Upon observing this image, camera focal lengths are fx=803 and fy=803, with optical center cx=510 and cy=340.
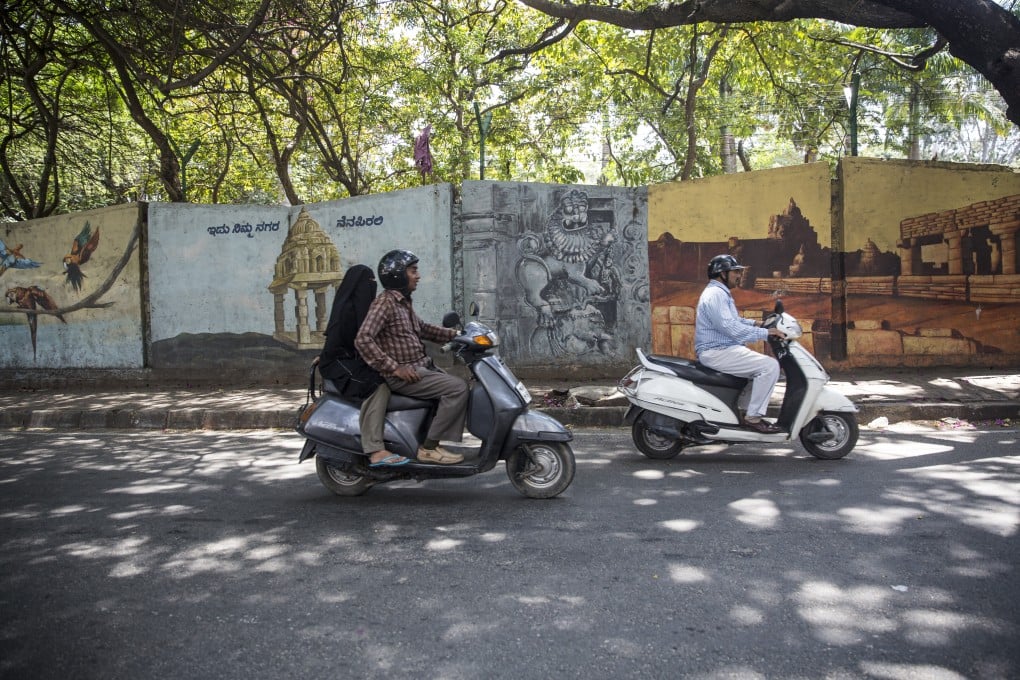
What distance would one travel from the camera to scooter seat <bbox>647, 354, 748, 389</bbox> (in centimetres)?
614

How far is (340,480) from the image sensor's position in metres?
5.24

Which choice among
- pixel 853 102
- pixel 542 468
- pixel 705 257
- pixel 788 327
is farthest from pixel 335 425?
pixel 853 102

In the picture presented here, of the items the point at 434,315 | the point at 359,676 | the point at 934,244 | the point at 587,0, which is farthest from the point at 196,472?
the point at 587,0

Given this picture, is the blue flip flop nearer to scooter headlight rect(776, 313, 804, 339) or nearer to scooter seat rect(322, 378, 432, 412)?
scooter seat rect(322, 378, 432, 412)

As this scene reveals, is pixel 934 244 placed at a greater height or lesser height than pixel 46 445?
greater

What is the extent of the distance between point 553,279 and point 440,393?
590 cm

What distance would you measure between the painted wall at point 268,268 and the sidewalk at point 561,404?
1025 mm

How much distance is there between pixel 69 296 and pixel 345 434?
32.3ft

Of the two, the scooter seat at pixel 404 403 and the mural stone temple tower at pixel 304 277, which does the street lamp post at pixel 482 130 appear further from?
the scooter seat at pixel 404 403

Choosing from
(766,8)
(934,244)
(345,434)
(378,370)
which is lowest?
(345,434)

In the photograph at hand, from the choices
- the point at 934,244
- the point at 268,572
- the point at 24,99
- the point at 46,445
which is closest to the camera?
the point at 268,572

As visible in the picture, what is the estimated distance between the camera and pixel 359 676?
2668 millimetres

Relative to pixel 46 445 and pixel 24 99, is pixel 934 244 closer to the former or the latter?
pixel 46 445

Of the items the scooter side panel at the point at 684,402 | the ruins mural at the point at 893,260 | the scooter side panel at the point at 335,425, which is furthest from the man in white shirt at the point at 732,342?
the ruins mural at the point at 893,260
